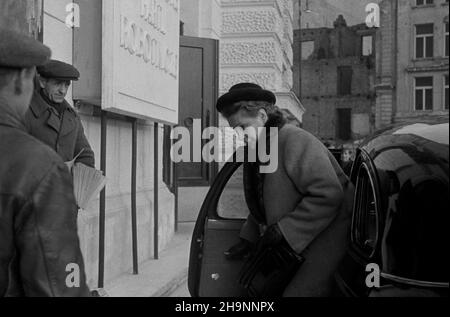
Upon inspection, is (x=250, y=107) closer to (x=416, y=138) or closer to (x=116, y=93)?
(x=416, y=138)

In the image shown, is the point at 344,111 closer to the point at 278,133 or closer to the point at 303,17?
the point at 303,17

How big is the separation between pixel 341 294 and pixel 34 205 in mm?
1293

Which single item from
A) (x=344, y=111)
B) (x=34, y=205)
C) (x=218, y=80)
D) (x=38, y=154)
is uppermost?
(x=218, y=80)

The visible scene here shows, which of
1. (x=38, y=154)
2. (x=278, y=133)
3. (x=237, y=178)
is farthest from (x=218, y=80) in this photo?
(x=38, y=154)

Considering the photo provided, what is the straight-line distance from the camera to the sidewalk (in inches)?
172

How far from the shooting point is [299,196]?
2.47 m

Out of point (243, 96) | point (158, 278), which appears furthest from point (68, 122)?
point (158, 278)

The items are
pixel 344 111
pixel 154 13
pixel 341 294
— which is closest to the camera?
pixel 341 294

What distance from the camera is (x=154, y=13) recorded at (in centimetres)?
507

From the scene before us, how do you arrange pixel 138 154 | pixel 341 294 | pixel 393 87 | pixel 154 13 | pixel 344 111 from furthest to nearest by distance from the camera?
1. pixel 138 154
2. pixel 154 13
3. pixel 344 111
4. pixel 393 87
5. pixel 341 294

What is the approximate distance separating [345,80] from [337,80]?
55 millimetres

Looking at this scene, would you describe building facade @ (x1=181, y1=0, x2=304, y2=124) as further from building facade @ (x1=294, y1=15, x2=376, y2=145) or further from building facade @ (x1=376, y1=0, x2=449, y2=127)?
building facade @ (x1=376, y1=0, x2=449, y2=127)

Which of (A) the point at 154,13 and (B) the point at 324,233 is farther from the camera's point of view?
(A) the point at 154,13

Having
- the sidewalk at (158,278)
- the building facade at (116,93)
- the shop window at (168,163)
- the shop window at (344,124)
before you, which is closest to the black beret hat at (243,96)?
the shop window at (344,124)
